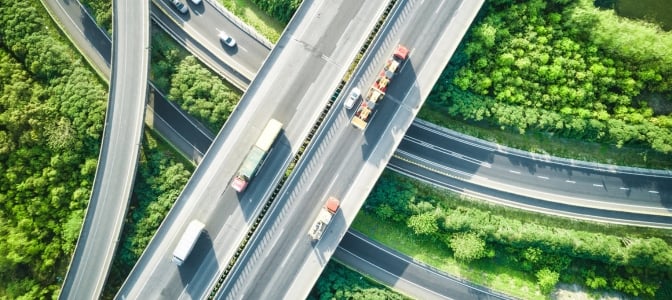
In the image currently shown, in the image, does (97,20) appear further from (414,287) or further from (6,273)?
(414,287)

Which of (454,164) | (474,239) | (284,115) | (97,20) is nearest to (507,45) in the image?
(454,164)

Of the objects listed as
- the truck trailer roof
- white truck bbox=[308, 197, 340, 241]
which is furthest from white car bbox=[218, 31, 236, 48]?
white truck bbox=[308, 197, 340, 241]

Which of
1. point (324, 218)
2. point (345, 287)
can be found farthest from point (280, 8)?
Result: point (345, 287)

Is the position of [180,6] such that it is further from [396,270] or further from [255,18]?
[396,270]

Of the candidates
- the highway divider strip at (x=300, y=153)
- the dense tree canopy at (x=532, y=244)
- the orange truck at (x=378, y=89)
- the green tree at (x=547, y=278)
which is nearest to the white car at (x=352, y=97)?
the orange truck at (x=378, y=89)

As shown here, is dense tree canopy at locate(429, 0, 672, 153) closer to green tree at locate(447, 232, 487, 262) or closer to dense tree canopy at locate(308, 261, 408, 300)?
green tree at locate(447, 232, 487, 262)
